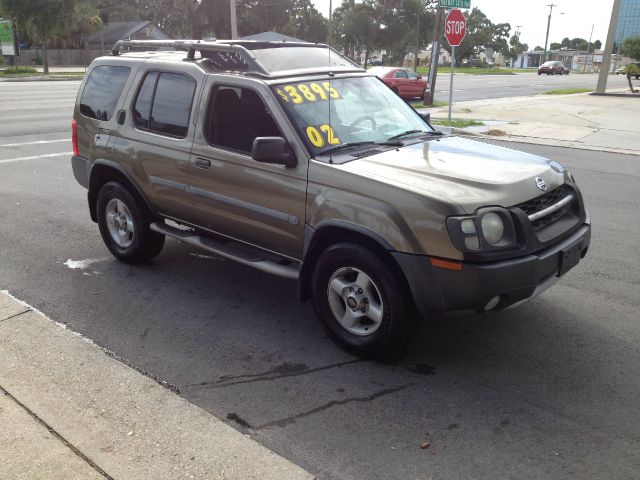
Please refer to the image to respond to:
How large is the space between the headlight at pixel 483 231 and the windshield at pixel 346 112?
3.90ft

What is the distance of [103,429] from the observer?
10.6ft

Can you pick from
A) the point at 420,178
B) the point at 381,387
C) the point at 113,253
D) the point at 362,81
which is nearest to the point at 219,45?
the point at 362,81

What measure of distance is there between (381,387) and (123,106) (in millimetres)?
3423

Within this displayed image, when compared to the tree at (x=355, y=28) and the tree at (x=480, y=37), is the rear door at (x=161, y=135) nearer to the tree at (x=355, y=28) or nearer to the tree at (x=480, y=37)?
the tree at (x=355, y=28)

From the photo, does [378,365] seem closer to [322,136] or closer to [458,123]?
[322,136]

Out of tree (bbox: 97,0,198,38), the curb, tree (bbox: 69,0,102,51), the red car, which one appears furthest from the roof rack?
tree (bbox: 97,0,198,38)

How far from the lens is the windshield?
431cm

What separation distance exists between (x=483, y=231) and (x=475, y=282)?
0.97 ft

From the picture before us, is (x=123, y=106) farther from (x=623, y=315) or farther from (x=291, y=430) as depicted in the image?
(x=623, y=315)

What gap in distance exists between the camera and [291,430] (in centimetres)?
329

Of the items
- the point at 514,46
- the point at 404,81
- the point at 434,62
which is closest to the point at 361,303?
the point at 434,62

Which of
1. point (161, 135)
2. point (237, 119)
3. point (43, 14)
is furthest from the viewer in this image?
point (43, 14)

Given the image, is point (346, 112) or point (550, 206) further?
point (346, 112)

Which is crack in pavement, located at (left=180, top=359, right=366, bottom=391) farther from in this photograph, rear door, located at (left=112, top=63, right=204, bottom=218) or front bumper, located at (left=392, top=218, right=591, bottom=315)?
rear door, located at (left=112, top=63, right=204, bottom=218)
